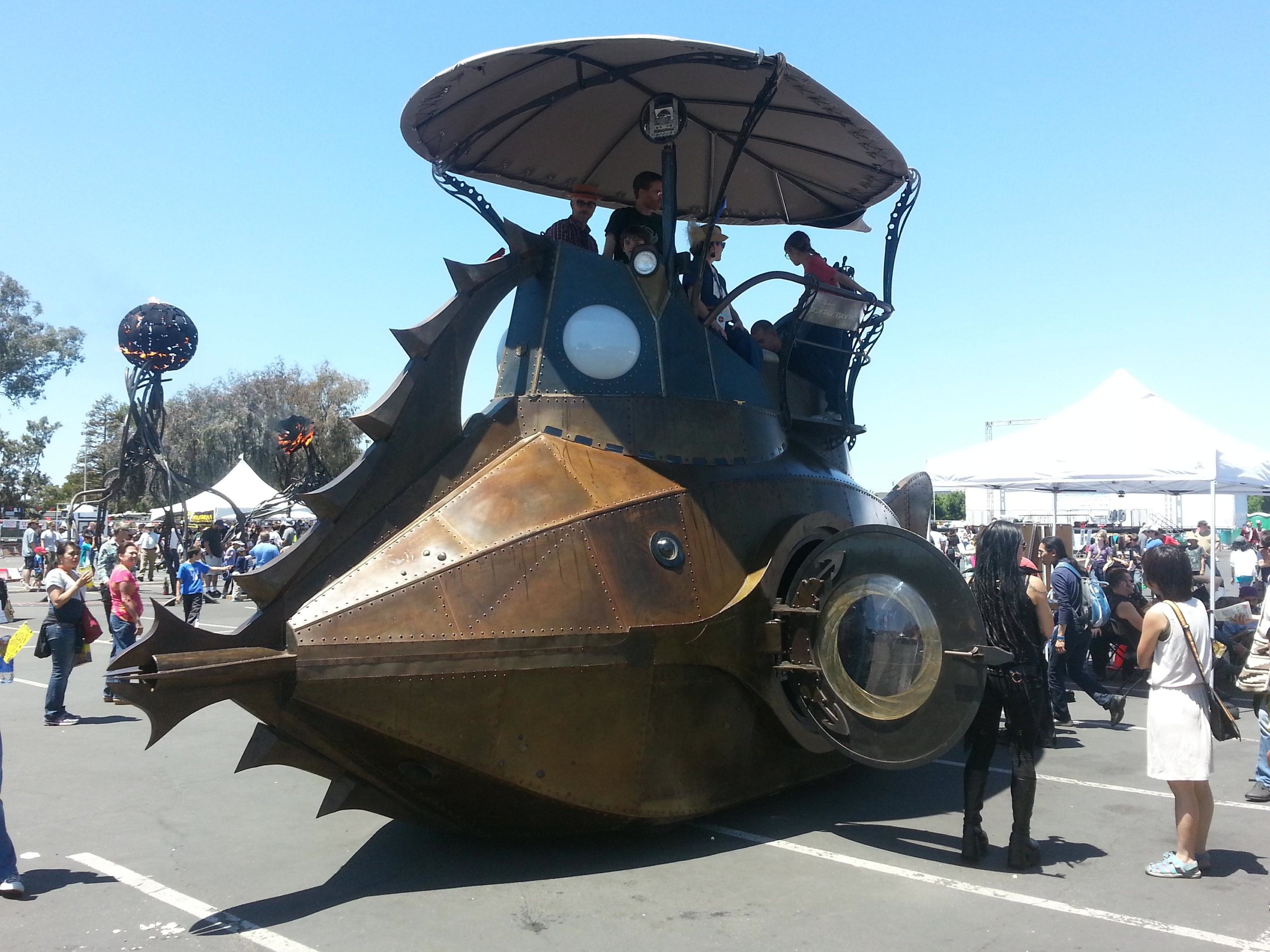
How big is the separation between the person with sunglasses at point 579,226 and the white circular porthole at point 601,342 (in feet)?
Result: 1.56

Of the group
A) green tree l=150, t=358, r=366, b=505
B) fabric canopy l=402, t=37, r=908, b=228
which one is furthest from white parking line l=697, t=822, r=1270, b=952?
green tree l=150, t=358, r=366, b=505

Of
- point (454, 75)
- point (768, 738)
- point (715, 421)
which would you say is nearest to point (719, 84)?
point (454, 75)

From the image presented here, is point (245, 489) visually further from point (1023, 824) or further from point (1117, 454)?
point (1023, 824)

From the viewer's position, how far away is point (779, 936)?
438cm

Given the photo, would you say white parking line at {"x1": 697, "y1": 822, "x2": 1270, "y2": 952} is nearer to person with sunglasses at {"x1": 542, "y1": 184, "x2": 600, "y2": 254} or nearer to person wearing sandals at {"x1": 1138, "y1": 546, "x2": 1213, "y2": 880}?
person wearing sandals at {"x1": 1138, "y1": 546, "x2": 1213, "y2": 880}

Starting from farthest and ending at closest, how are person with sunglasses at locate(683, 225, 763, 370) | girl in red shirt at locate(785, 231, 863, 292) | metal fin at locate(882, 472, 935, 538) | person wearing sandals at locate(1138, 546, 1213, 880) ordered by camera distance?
metal fin at locate(882, 472, 935, 538) < girl in red shirt at locate(785, 231, 863, 292) < person with sunglasses at locate(683, 225, 763, 370) < person wearing sandals at locate(1138, 546, 1213, 880)

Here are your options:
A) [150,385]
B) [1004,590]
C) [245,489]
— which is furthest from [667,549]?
[245,489]

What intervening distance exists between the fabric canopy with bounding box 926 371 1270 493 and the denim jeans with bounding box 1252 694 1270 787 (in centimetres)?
626

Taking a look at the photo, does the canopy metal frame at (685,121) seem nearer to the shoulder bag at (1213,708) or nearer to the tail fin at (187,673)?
the tail fin at (187,673)

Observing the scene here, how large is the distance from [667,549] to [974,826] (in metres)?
2.35

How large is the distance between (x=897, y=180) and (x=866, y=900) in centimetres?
614

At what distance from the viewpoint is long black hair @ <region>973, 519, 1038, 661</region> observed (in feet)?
18.4

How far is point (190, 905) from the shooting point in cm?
484

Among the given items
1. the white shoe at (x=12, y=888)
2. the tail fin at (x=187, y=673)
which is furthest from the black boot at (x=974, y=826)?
the white shoe at (x=12, y=888)
